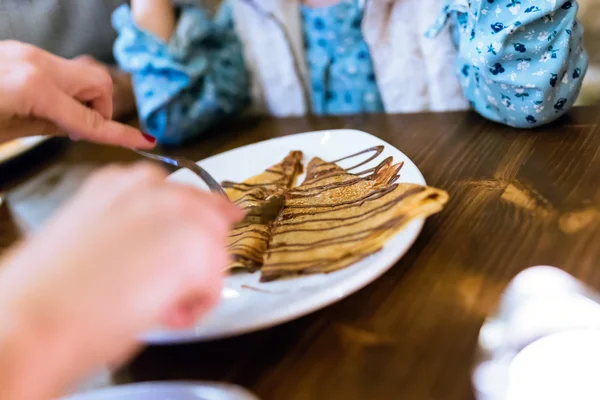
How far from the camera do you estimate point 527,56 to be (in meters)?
0.70

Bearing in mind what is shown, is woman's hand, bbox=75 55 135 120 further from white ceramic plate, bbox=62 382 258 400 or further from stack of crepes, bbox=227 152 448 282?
white ceramic plate, bbox=62 382 258 400

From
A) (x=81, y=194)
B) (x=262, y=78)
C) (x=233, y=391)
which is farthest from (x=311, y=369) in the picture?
(x=262, y=78)

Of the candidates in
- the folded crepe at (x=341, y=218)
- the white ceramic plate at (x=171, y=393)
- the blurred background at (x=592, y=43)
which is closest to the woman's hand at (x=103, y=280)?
the white ceramic plate at (x=171, y=393)

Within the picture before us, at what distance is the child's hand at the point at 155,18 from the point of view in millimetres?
1014

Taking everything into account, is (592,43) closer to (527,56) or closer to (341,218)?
(527,56)

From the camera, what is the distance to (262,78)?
113cm

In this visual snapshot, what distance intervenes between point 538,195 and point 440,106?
1.32ft

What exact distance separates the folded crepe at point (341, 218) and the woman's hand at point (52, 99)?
0.80ft

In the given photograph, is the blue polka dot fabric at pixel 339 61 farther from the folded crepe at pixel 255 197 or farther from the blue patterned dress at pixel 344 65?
the folded crepe at pixel 255 197

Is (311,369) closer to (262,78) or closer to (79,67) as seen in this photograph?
(79,67)

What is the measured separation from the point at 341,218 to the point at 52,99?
0.37 meters

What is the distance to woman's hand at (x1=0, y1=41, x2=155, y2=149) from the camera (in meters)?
0.64

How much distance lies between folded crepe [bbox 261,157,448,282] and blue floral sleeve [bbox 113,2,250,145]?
1.31 feet

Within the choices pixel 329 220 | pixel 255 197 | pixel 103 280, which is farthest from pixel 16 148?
pixel 103 280
